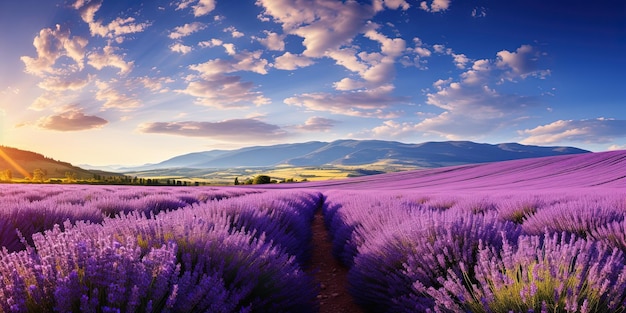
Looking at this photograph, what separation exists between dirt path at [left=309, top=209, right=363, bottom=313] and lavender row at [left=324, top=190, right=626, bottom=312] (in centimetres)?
27

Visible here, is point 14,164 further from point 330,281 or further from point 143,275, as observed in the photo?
point 143,275

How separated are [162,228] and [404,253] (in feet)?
6.41

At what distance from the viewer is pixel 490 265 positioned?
2.12m

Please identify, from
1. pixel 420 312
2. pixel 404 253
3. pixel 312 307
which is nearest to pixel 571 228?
pixel 404 253

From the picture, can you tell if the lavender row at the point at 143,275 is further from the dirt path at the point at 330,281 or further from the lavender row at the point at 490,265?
the lavender row at the point at 490,265

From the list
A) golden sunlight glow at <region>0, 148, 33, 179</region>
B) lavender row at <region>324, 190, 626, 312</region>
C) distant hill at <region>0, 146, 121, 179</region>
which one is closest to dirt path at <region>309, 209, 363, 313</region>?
lavender row at <region>324, 190, 626, 312</region>

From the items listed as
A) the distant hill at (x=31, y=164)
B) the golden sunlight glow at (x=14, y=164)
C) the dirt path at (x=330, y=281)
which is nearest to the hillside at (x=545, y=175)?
the dirt path at (x=330, y=281)

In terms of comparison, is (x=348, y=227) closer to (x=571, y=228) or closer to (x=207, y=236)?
(x=571, y=228)

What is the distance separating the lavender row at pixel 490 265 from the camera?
69.5 inches

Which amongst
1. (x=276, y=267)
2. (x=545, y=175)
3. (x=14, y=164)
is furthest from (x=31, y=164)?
(x=276, y=267)

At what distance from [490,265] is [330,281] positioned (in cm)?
302

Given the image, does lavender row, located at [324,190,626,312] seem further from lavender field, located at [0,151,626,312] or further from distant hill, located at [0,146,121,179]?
distant hill, located at [0,146,121,179]

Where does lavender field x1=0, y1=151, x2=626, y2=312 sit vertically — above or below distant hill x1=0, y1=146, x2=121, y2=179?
below

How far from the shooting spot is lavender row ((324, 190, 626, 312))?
1.77 metres
